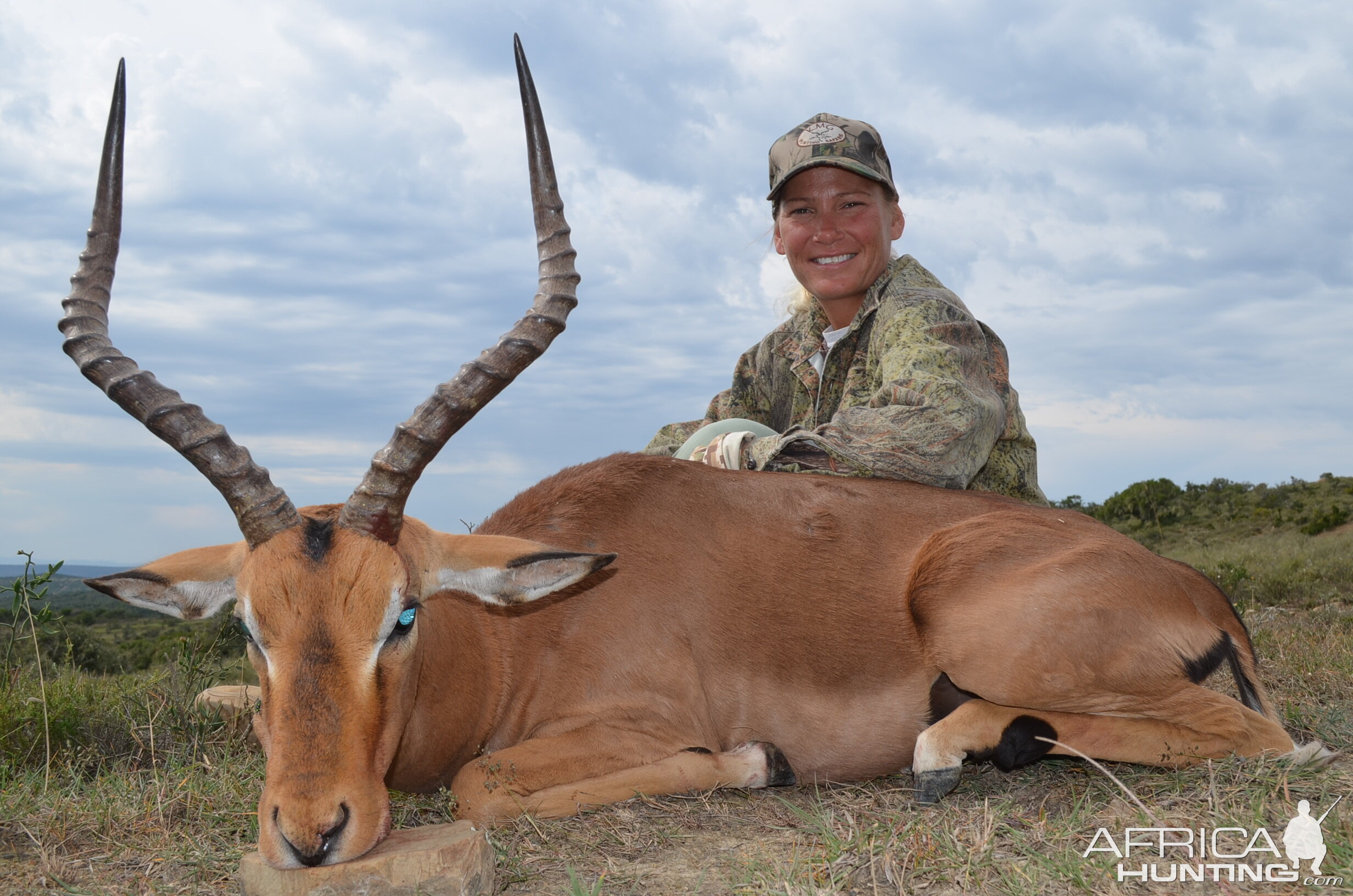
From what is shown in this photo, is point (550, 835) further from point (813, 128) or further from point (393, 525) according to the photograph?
point (813, 128)

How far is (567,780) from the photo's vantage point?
4898mm

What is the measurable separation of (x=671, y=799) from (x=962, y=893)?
167 cm

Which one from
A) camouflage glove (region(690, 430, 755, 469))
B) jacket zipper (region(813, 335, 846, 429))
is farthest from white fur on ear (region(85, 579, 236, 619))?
jacket zipper (region(813, 335, 846, 429))

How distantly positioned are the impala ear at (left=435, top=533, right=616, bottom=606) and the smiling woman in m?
2.23

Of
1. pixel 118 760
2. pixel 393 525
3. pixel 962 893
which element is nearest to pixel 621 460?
pixel 393 525

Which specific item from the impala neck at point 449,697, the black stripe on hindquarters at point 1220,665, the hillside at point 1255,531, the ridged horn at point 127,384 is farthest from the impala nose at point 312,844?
the hillside at point 1255,531

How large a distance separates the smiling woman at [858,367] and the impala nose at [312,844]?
3.62m

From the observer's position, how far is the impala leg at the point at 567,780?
4707mm

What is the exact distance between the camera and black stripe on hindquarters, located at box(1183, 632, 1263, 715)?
531cm

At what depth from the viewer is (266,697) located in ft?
13.0

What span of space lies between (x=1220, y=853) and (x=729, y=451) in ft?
12.4

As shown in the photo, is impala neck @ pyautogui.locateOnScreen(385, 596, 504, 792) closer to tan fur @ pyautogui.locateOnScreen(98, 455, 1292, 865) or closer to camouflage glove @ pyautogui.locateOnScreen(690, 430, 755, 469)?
tan fur @ pyautogui.locateOnScreen(98, 455, 1292, 865)

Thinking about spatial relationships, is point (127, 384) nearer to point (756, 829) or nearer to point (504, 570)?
point (504, 570)

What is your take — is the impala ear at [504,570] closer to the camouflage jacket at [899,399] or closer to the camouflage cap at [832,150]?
the camouflage jacket at [899,399]
